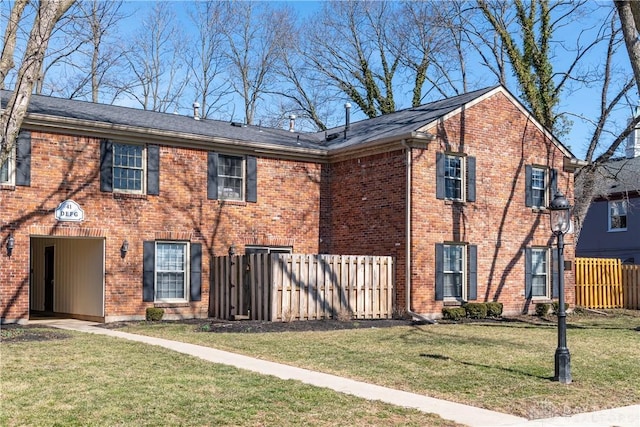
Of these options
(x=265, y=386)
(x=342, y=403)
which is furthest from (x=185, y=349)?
(x=342, y=403)

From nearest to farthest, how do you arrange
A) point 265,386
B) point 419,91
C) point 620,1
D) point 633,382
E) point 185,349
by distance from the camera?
point 265,386 < point 633,382 < point 185,349 < point 620,1 < point 419,91

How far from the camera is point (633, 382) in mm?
10961

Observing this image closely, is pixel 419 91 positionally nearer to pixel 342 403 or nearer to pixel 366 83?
pixel 366 83

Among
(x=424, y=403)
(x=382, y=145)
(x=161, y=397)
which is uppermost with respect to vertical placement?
(x=382, y=145)

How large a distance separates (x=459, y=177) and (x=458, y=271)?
8.88 ft

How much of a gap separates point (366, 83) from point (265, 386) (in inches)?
1380

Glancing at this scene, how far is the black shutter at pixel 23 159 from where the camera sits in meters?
18.1

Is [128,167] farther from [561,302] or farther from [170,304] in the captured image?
[561,302]

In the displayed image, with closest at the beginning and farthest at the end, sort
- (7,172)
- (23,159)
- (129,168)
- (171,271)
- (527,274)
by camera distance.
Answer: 1. (7,172)
2. (23,159)
3. (129,168)
4. (171,271)
5. (527,274)

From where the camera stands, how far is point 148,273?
782 inches

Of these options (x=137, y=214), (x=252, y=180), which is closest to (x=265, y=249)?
(x=252, y=180)

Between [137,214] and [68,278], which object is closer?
[137,214]

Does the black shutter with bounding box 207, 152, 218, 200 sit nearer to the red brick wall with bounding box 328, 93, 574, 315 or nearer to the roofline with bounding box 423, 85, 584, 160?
the red brick wall with bounding box 328, 93, 574, 315

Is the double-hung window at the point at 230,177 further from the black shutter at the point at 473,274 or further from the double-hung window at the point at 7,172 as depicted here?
the black shutter at the point at 473,274
